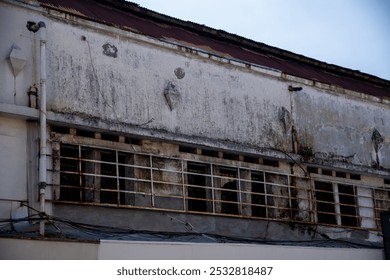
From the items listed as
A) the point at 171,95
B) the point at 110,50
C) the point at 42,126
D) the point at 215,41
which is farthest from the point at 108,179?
the point at 215,41

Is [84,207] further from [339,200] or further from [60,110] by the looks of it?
[339,200]

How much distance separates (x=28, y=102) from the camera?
13461mm

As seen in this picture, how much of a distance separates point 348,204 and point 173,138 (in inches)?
235

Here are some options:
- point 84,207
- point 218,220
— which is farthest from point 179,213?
point 84,207

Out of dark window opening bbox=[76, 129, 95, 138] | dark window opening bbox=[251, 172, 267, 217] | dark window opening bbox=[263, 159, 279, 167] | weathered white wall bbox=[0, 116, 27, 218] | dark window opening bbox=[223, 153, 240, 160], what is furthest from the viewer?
dark window opening bbox=[263, 159, 279, 167]

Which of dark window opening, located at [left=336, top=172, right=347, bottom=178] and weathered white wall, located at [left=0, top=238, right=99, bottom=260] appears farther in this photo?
dark window opening, located at [left=336, top=172, right=347, bottom=178]

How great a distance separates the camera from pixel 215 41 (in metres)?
18.8

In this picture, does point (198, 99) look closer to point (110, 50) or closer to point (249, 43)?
point (110, 50)

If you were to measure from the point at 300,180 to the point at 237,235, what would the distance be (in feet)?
9.18

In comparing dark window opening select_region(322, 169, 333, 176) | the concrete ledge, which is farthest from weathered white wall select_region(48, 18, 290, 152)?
dark window opening select_region(322, 169, 333, 176)

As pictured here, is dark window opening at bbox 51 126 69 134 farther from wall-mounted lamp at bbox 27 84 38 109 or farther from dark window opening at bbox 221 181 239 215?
dark window opening at bbox 221 181 239 215

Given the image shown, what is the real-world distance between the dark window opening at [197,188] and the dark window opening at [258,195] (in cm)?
135

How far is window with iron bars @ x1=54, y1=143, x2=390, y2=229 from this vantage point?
14156 mm
